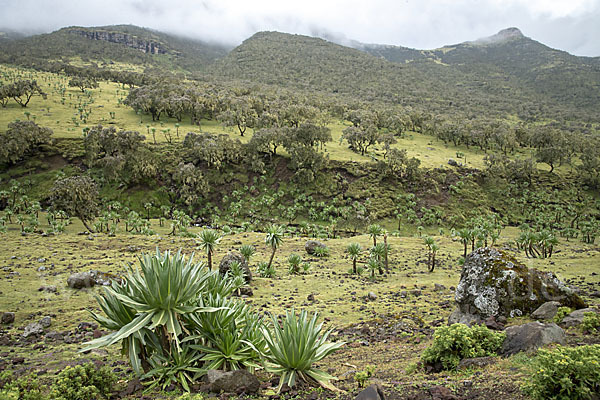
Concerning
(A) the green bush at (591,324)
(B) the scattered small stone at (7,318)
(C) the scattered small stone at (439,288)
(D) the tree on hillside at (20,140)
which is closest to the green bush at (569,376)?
(A) the green bush at (591,324)

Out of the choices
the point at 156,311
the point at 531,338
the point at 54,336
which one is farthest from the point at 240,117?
the point at 531,338

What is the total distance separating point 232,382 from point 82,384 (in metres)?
2.64

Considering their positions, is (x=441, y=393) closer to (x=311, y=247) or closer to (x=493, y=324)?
(x=493, y=324)

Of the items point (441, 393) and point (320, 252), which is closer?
point (441, 393)

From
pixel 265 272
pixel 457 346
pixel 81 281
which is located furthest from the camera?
pixel 265 272

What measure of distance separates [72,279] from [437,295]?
18619mm

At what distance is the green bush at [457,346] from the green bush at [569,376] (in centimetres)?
222

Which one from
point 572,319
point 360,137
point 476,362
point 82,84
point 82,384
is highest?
point 82,84

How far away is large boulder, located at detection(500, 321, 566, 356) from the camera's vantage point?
6.52 metres

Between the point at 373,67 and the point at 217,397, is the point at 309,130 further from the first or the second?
the point at 373,67

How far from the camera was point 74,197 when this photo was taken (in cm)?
3419

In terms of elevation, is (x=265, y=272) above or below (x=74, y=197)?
below

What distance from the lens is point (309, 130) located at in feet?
209

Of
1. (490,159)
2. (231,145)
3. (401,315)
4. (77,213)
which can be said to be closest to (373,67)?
(490,159)
